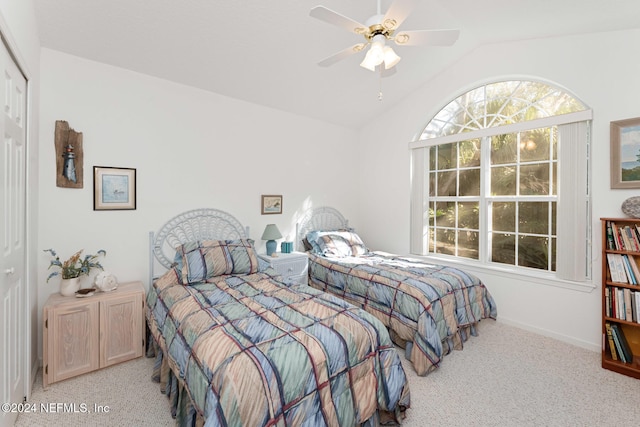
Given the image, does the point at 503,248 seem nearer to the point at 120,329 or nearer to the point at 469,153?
the point at 469,153

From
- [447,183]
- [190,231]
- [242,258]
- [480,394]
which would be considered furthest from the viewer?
[447,183]

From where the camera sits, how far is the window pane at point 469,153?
3780mm

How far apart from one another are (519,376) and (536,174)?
2.20m

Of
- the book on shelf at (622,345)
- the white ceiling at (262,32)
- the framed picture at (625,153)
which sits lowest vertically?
the book on shelf at (622,345)

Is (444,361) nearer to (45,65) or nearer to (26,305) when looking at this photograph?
(26,305)

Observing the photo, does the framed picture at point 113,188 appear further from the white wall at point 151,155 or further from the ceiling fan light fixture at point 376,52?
the ceiling fan light fixture at point 376,52

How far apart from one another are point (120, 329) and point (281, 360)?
5.98ft

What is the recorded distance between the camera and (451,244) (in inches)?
161

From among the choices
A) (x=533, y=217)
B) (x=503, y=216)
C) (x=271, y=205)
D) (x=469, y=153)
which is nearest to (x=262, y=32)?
(x=271, y=205)

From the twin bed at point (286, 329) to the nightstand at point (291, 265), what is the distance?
0.71ft

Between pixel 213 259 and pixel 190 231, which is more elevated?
pixel 190 231

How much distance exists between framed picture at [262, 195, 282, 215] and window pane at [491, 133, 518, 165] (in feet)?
9.27

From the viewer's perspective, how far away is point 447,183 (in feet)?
13.5

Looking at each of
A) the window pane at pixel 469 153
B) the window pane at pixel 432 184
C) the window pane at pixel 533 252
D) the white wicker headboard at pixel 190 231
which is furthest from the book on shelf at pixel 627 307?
the white wicker headboard at pixel 190 231
